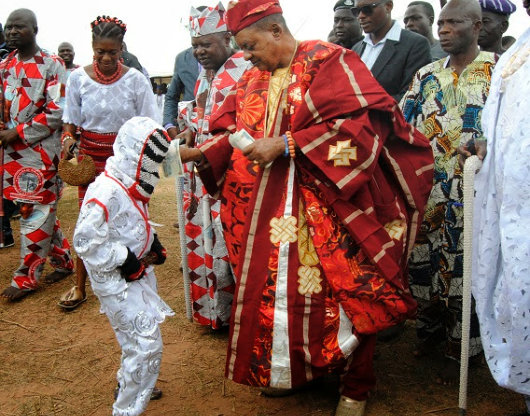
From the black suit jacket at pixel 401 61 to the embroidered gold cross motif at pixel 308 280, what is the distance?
6.49 feet

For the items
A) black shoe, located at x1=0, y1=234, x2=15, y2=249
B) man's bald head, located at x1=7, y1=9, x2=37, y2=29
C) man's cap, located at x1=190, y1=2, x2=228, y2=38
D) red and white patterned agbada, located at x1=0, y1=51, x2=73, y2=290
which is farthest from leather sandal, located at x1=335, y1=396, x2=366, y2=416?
black shoe, located at x1=0, y1=234, x2=15, y2=249

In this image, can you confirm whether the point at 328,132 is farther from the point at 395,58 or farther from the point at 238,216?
the point at 395,58

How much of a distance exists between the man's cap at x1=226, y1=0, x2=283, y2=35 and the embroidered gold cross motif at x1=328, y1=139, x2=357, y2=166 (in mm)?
827

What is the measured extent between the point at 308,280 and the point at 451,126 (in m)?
1.44

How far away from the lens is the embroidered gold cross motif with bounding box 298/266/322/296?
2.96 meters

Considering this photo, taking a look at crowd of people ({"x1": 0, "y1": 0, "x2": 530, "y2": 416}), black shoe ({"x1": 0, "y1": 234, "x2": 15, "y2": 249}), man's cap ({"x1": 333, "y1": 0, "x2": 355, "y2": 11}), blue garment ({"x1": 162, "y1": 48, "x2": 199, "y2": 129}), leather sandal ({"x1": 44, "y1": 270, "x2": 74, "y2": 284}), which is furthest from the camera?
black shoe ({"x1": 0, "y1": 234, "x2": 15, "y2": 249})

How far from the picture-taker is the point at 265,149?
2855mm

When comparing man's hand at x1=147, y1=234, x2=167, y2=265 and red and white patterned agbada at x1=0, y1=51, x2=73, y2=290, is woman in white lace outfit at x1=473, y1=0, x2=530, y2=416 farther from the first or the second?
→ red and white patterned agbada at x1=0, y1=51, x2=73, y2=290

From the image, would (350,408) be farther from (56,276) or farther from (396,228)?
(56,276)

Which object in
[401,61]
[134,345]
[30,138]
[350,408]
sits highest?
[401,61]

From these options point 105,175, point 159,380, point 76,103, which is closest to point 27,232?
point 76,103

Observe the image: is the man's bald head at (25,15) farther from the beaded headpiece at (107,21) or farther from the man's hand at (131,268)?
the man's hand at (131,268)

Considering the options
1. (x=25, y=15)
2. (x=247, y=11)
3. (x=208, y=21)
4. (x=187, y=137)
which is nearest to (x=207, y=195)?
(x=187, y=137)

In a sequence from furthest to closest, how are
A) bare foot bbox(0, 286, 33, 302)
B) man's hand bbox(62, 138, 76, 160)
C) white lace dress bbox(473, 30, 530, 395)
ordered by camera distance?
bare foot bbox(0, 286, 33, 302)
man's hand bbox(62, 138, 76, 160)
white lace dress bbox(473, 30, 530, 395)
